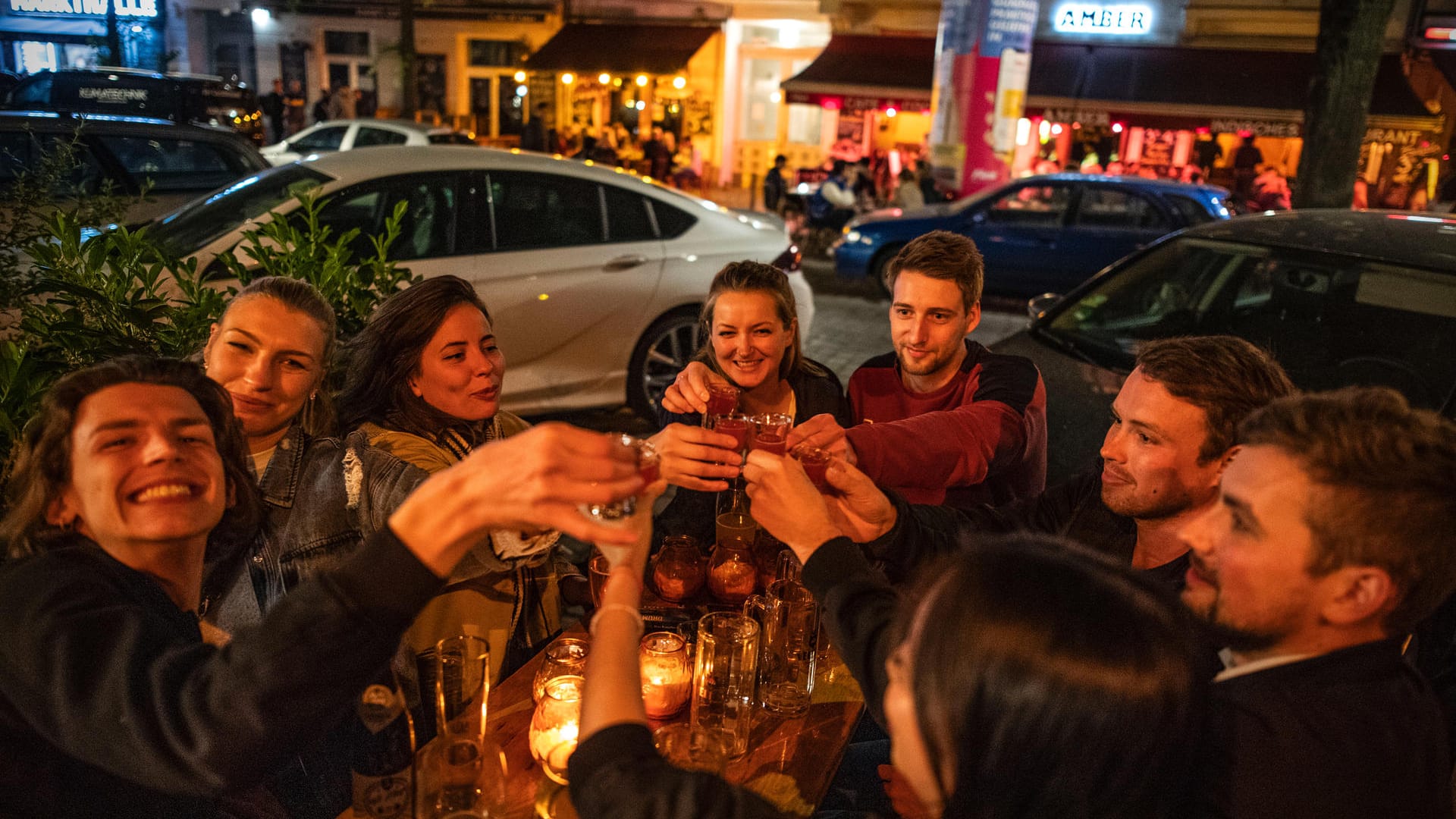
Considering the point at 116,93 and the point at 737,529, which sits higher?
the point at 116,93

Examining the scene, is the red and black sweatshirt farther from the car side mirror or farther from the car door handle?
the car door handle

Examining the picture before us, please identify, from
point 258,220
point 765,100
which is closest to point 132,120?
point 258,220

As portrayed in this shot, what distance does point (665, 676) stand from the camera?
2164 mm

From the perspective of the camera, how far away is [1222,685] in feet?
5.42

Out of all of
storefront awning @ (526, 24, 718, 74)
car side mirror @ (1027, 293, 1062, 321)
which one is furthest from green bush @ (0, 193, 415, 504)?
storefront awning @ (526, 24, 718, 74)

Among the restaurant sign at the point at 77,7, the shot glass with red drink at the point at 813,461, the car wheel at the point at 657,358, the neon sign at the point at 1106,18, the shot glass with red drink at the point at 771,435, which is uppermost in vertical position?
the neon sign at the point at 1106,18

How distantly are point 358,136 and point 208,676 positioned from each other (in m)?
14.8

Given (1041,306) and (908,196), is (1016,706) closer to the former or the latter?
(1041,306)

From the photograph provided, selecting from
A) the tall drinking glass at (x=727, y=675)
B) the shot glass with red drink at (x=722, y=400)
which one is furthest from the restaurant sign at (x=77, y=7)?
the tall drinking glass at (x=727, y=675)

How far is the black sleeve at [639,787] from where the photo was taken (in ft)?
4.66

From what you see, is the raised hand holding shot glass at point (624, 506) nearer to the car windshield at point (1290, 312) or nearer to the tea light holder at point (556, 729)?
the tea light holder at point (556, 729)

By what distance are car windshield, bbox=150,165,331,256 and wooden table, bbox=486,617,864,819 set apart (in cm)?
382

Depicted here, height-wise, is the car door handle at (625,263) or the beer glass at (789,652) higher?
the car door handle at (625,263)

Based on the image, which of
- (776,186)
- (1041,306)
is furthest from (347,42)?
(1041,306)
